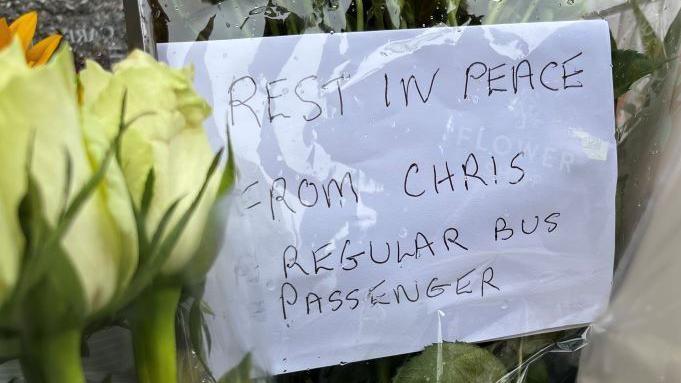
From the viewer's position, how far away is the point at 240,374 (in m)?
0.32

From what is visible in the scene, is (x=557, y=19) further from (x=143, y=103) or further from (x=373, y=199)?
(x=143, y=103)

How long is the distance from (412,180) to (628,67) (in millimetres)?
170

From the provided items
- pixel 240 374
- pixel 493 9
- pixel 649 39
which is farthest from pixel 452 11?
pixel 240 374

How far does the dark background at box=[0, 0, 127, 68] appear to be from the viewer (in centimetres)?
51

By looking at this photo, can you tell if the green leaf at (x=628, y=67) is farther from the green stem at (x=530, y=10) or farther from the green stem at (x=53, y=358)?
the green stem at (x=53, y=358)

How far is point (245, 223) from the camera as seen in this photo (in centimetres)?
34

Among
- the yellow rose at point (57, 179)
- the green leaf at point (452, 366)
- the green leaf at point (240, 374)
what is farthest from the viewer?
the green leaf at point (452, 366)

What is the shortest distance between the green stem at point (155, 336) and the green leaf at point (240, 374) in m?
0.06

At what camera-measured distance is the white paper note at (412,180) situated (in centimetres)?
38

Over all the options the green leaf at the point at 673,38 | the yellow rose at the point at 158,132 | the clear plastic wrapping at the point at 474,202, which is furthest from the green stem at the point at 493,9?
the yellow rose at the point at 158,132

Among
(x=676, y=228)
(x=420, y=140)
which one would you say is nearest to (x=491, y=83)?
(x=420, y=140)

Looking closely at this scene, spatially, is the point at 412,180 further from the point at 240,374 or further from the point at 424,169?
the point at 240,374

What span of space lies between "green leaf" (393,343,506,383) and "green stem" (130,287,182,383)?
199 millimetres

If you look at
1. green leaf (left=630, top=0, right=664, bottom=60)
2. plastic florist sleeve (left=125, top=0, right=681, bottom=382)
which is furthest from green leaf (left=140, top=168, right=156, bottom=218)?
green leaf (left=630, top=0, right=664, bottom=60)
